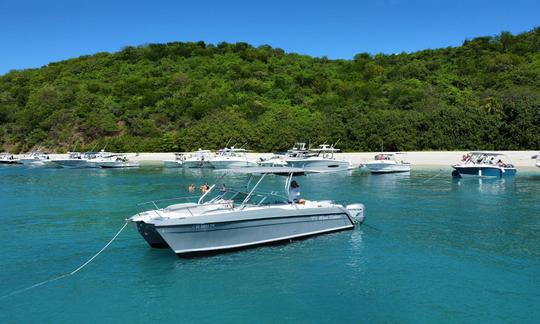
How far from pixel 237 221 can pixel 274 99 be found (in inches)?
3863

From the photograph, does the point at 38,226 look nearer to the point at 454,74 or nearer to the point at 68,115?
the point at 68,115

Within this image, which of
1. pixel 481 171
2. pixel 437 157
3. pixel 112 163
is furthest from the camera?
pixel 112 163

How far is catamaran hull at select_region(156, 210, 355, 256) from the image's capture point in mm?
17188

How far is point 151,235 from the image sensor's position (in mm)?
18703

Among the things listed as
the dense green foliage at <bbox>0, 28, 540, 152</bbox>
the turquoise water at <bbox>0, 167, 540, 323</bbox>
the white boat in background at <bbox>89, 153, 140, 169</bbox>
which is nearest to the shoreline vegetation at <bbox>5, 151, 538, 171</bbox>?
the dense green foliage at <bbox>0, 28, 540, 152</bbox>

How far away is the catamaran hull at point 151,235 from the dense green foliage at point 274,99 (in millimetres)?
62492

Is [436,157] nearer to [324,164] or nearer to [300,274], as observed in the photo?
[324,164]

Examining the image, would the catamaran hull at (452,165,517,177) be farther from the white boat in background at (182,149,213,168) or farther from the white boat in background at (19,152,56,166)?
the white boat in background at (19,152,56,166)

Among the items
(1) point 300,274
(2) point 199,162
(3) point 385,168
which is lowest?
(1) point 300,274

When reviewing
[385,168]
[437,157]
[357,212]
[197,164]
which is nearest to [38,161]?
[197,164]

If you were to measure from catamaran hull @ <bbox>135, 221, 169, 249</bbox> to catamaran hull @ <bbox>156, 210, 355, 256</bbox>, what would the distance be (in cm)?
149

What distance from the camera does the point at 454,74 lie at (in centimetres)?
11312

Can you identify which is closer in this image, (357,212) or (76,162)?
(357,212)

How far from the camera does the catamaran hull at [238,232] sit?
17.2 m
